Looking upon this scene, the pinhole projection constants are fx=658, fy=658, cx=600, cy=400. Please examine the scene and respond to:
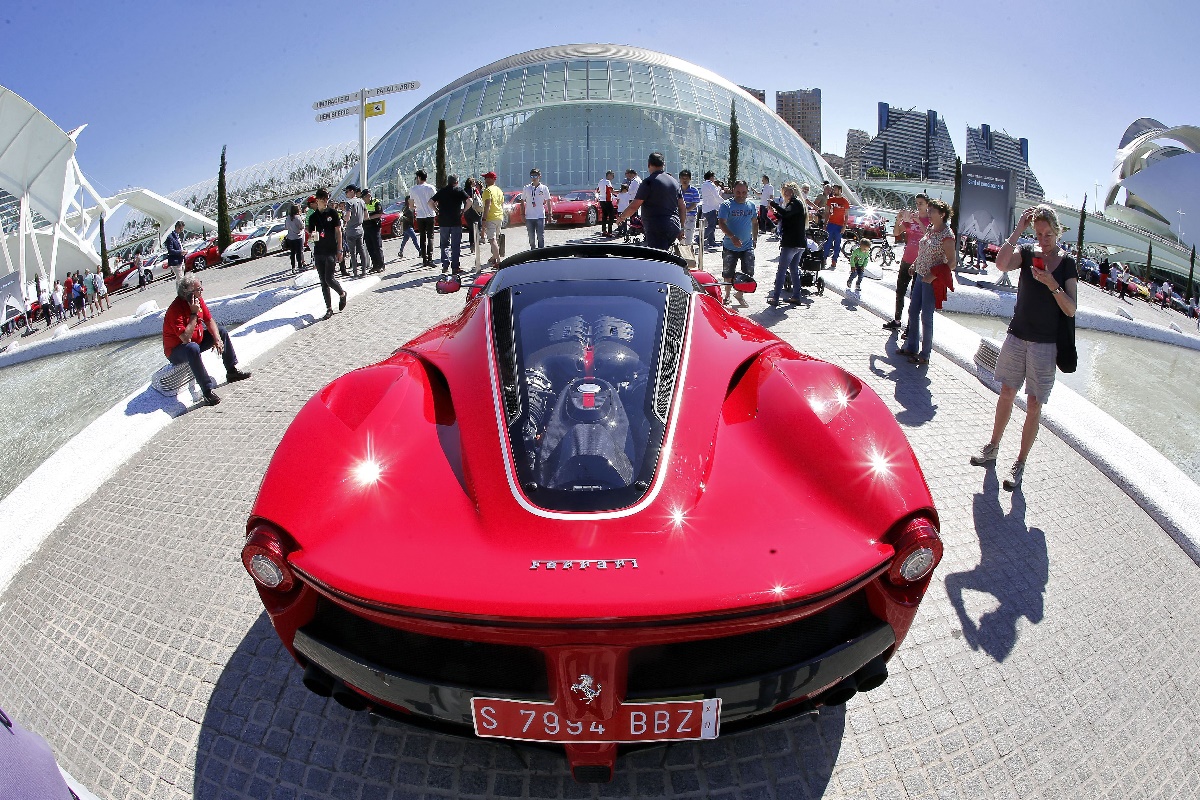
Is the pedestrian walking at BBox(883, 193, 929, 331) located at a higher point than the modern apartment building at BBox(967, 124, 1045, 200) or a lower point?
lower

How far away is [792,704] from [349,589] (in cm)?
123

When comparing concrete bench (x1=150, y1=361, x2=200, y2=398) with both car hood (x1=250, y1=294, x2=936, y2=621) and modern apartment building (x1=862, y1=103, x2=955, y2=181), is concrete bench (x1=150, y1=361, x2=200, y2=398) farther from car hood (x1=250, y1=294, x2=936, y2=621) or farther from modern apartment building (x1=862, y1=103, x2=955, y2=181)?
modern apartment building (x1=862, y1=103, x2=955, y2=181)

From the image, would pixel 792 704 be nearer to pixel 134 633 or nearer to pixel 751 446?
pixel 751 446

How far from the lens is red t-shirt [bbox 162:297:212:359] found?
5.38 meters

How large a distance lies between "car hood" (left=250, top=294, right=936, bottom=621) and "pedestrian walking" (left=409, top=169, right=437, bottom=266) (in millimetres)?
9850

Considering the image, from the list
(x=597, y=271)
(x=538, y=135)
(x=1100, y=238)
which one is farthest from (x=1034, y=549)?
(x=1100, y=238)

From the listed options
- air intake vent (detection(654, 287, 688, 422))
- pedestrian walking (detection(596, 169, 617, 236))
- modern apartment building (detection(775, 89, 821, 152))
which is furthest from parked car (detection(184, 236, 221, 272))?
modern apartment building (detection(775, 89, 821, 152))

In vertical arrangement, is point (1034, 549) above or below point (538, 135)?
below

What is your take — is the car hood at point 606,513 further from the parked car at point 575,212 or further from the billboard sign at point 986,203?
the billboard sign at point 986,203

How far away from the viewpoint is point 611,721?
5.41 ft

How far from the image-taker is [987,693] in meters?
2.38

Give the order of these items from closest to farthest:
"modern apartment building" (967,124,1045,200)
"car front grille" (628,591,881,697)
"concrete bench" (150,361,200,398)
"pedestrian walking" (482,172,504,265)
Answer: "car front grille" (628,591,881,697) → "concrete bench" (150,361,200,398) → "pedestrian walking" (482,172,504,265) → "modern apartment building" (967,124,1045,200)

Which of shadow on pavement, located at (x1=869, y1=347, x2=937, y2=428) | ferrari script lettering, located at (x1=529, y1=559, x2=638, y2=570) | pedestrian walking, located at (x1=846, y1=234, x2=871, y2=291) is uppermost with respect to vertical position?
pedestrian walking, located at (x1=846, y1=234, x2=871, y2=291)

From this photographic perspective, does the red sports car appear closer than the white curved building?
Yes
